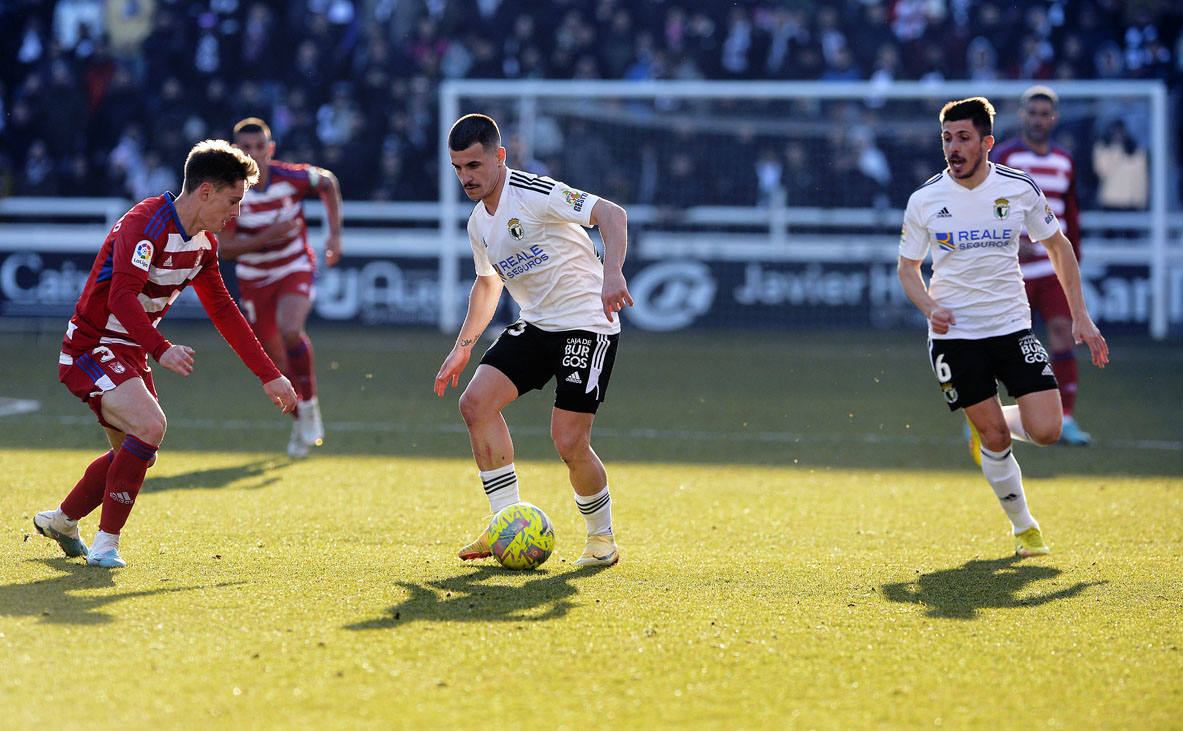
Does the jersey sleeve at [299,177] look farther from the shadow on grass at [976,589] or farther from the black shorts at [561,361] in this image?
the shadow on grass at [976,589]

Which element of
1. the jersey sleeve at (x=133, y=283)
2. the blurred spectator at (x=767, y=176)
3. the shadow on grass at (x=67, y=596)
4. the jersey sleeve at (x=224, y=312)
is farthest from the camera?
the blurred spectator at (x=767, y=176)

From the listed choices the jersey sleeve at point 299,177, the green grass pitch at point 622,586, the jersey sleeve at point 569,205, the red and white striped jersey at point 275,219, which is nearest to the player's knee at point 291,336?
the red and white striped jersey at point 275,219

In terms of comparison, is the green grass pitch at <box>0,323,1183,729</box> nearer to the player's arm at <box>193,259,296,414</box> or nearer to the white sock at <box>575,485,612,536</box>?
the white sock at <box>575,485,612,536</box>

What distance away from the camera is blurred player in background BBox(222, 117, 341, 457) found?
28.7 feet

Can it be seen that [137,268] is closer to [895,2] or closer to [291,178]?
[291,178]

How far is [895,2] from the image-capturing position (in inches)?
738

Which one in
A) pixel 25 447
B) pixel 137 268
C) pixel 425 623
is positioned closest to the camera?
pixel 425 623

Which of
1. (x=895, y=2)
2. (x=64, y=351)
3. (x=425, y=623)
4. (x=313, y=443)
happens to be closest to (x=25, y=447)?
(x=313, y=443)

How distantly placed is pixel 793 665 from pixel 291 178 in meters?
5.98

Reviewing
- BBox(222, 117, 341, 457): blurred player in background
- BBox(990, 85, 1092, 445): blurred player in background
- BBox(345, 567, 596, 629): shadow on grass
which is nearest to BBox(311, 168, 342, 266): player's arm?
BBox(222, 117, 341, 457): blurred player in background

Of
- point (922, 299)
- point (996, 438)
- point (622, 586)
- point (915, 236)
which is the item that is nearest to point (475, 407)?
point (622, 586)

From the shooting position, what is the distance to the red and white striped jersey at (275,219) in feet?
29.1

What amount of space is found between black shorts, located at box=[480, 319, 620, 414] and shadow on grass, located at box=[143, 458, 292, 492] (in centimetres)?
237

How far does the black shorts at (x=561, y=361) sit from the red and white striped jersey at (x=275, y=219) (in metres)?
3.64
